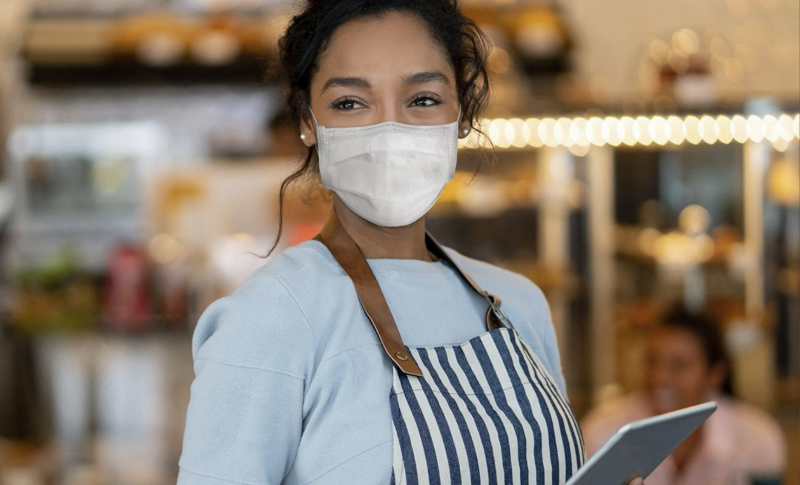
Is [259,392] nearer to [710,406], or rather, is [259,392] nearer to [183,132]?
[710,406]

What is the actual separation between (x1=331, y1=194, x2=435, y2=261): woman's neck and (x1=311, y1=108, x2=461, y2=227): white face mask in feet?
0.09

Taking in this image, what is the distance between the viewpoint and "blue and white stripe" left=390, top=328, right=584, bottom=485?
42.1 inches

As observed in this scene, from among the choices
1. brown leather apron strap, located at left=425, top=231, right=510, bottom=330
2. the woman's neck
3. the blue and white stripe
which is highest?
the woman's neck

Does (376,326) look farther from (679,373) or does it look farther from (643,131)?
(643,131)

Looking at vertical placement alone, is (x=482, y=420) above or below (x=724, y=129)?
below

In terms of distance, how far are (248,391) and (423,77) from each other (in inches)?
16.9

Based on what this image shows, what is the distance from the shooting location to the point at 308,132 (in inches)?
49.7

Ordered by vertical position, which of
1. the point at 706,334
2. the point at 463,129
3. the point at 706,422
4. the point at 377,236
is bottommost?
the point at 706,422

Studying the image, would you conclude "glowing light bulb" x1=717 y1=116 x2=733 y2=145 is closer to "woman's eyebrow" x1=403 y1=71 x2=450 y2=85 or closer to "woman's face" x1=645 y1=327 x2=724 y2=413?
"woman's face" x1=645 y1=327 x2=724 y2=413

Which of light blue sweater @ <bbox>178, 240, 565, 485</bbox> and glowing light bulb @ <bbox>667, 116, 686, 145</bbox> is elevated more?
glowing light bulb @ <bbox>667, 116, 686, 145</bbox>

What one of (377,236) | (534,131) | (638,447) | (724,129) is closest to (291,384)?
(377,236)

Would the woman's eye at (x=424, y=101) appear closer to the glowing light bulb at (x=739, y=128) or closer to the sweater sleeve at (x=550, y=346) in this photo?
the sweater sleeve at (x=550, y=346)

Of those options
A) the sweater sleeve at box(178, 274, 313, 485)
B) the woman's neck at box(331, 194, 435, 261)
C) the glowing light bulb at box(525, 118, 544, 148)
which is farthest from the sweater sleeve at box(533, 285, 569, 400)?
the glowing light bulb at box(525, 118, 544, 148)

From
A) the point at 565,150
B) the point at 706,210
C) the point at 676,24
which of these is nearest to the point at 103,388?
the point at 565,150
